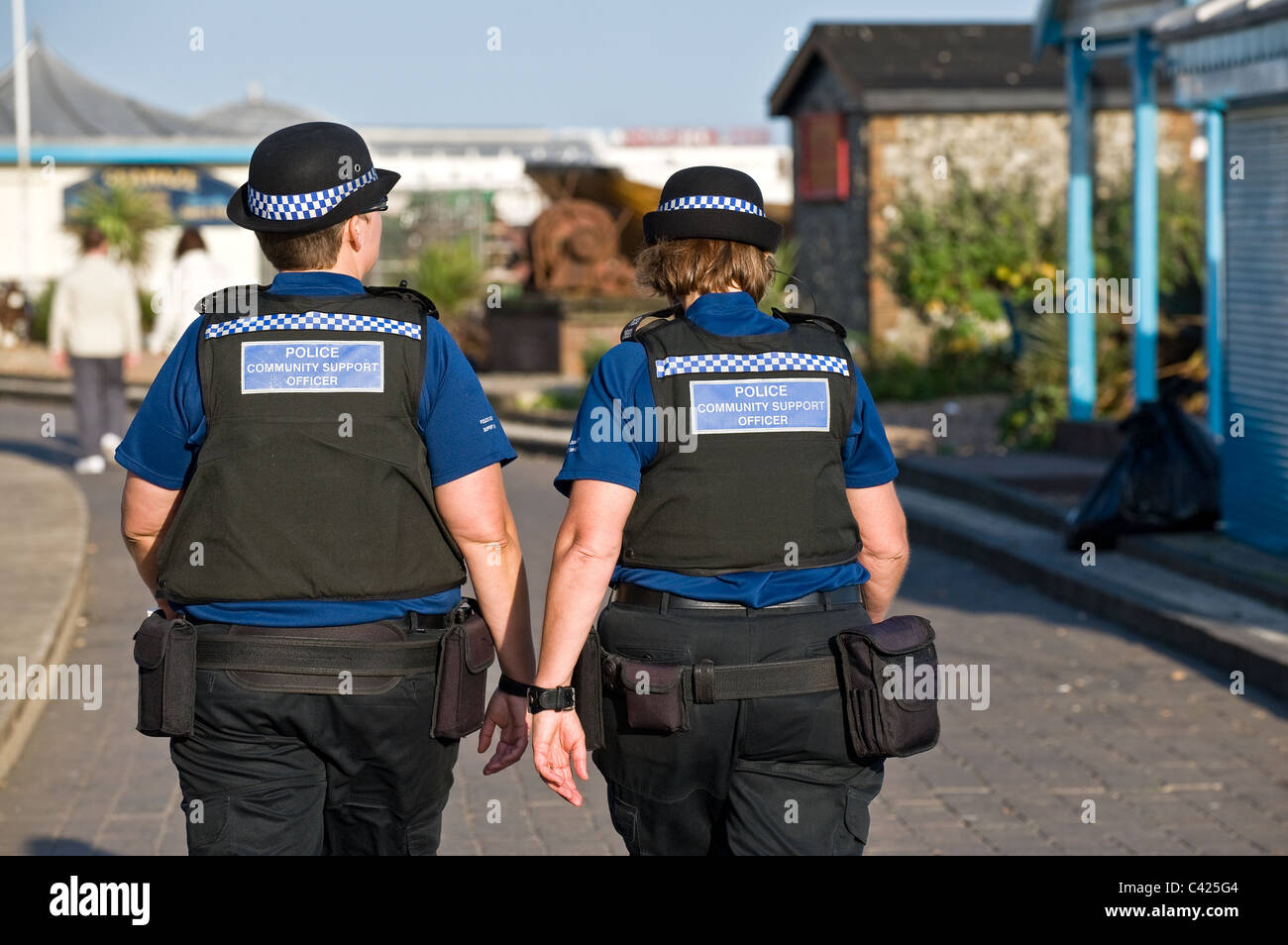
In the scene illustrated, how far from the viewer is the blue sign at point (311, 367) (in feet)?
12.3

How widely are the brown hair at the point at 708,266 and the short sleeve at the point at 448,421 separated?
0.48 metres

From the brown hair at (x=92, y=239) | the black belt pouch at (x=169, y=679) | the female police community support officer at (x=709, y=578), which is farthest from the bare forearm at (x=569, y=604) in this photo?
the brown hair at (x=92, y=239)

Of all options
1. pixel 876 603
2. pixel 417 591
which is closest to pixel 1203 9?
pixel 876 603

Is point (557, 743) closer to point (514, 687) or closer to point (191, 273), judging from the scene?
point (514, 687)

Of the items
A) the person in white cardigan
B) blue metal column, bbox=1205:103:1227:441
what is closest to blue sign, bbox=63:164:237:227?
the person in white cardigan

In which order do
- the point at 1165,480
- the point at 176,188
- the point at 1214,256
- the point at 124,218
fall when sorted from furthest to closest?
1. the point at 176,188
2. the point at 124,218
3. the point at 1214,256
4. the point at 1165,480

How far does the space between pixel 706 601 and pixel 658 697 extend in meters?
0.23

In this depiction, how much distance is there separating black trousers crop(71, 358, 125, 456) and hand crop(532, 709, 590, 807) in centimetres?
1364

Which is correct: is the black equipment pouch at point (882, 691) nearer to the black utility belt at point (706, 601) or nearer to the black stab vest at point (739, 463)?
the black utility belt at point (706, 601)

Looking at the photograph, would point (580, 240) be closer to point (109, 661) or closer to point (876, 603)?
point (109, 661)

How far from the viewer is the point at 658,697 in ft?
12.1

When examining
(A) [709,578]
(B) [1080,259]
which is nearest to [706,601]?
(A) [709,578]

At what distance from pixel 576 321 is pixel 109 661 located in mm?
16344

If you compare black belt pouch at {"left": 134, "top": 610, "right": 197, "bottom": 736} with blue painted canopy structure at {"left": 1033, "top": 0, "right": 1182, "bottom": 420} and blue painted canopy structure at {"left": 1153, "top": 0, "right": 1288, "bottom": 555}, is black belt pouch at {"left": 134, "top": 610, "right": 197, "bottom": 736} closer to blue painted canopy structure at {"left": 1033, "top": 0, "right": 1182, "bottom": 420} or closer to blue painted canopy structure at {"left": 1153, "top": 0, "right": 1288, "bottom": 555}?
blue painted canopy structure at {"left": 1153, "top": 0, "right": 1288, "bottom": 555}
